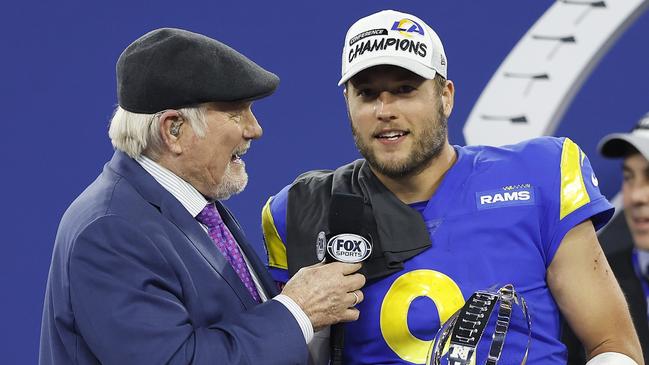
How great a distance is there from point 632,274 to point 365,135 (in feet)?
3.42

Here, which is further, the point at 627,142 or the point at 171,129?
the point at 627,142

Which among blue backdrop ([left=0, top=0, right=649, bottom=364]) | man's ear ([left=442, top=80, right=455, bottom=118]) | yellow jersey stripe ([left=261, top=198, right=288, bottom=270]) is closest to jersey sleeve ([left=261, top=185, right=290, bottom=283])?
yellow jersey stripe ([left=261, top=198, right=288, bottom=270])

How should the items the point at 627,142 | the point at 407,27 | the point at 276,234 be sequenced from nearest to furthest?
the point at 407,27 < the point at 276,234 < the point at 627,142

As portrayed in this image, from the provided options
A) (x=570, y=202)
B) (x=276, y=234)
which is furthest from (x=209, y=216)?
(x=570, y=202)

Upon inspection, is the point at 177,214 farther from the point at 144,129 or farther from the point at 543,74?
the point at 543,74

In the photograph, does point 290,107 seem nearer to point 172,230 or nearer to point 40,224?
point 40,224

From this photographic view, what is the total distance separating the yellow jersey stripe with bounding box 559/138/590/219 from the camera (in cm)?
187

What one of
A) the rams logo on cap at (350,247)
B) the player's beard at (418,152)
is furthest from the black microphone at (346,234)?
the player's beard at (418,152)

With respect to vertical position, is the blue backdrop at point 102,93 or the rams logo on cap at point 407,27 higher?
the rams logo on cap at point 407,27

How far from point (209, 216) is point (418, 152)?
420 mm

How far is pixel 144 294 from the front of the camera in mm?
1654

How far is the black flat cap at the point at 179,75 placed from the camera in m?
1.83

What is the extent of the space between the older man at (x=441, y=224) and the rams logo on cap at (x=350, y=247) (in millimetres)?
24

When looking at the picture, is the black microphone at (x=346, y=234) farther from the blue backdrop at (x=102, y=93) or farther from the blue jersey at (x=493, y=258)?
the blue backdrop at (x=102, y=93)
